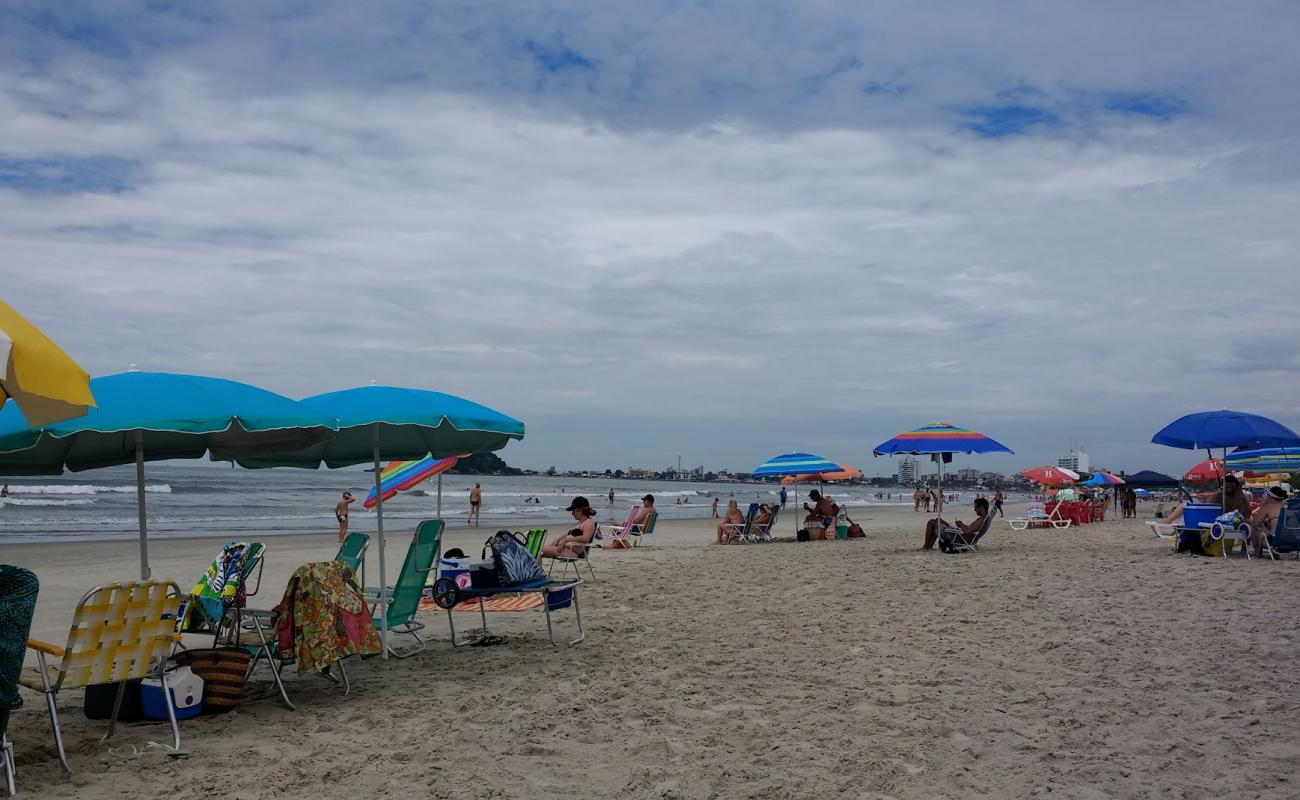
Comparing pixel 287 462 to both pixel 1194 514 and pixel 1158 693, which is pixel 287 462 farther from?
pixel 1194 514

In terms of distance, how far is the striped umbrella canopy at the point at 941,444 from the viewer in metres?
14.6

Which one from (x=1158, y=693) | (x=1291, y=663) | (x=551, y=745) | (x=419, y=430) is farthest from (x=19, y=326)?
(x=1291, y=663)

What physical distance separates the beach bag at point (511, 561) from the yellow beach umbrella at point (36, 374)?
10.3 ft

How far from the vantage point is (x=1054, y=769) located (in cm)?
411

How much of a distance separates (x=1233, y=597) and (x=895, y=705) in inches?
201

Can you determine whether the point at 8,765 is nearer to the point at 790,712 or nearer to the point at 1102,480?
the point at 790,712

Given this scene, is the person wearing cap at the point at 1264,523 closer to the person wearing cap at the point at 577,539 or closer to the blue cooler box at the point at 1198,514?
the blue cooler box at the point at 1198,514

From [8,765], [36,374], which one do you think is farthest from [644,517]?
[36,374]

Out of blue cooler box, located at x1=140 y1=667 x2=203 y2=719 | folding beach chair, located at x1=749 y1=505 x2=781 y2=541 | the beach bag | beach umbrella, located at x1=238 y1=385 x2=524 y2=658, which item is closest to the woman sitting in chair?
folding beach chair, located at x1=749 y1=505 x2=781 y2=541

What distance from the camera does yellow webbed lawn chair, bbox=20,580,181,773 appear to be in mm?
4219

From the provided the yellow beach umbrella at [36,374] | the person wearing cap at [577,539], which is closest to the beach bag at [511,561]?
the yellow beach umbrella at [36,374]

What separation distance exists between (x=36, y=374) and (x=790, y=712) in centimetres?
369

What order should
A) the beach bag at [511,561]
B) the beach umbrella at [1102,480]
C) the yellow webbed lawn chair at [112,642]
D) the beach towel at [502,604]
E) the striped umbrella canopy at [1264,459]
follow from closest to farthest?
the yellow webbed lawn chair at [112,642], the beach bag at [511,561], the beach towel at [502,604], the striped umbrella canopy at [1264,459], the beach umbrella at [1102,480]

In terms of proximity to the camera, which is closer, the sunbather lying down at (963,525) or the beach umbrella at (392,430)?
the beach umbrella at (392,430)
